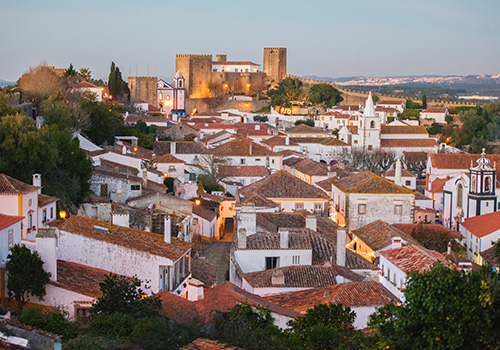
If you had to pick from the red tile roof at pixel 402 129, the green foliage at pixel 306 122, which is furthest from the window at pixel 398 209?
the green foliage at pixel 306 122

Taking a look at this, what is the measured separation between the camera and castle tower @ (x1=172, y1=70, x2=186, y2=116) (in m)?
72.2

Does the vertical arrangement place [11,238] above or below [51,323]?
above

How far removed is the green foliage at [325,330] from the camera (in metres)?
10.1

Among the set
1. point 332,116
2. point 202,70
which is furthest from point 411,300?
point 202,70

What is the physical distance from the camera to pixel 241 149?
42281mm

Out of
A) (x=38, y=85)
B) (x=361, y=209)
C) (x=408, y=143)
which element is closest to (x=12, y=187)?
(x=361, y=209)

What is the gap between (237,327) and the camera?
11461mm

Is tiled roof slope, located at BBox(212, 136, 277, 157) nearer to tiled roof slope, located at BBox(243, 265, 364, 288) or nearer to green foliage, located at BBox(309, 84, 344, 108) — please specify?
tiled roof slope, located at BBox(243, 265, 364, 288)

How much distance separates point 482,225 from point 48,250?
2011 cm

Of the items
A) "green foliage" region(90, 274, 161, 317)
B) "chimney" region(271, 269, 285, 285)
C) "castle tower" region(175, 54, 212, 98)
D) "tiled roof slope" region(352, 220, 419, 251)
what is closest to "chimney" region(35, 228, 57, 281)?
"green foliage" region(90, 274, 161, 317)

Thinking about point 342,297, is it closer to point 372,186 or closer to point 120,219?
point 120,219

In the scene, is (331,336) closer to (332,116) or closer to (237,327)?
(237,327)

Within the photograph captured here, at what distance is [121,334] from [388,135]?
49279 mm

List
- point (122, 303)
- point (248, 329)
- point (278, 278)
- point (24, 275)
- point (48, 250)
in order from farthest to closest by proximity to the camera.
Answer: point (278, 278) → point (48, 250) → point (24, 275) → point (122, 303) → point (248, 329)
